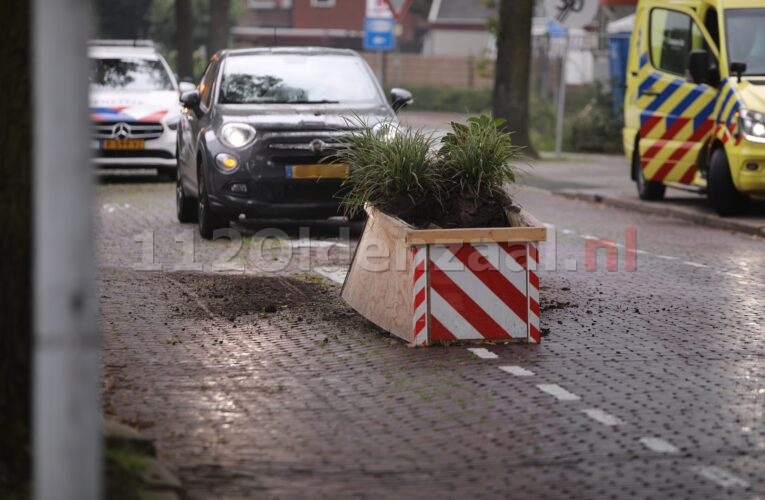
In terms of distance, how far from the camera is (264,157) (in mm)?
13969

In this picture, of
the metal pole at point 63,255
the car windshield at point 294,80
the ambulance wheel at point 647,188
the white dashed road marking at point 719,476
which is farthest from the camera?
the ambulance wheel at point 647,188

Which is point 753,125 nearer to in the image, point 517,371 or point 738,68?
point 738,68

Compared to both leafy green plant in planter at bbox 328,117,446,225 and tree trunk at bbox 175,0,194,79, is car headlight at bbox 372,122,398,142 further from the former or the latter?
tree trunk at bbox 175,0,194,79

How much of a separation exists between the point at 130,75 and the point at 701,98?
8.83 m

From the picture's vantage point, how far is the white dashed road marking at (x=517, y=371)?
7863 millimetres

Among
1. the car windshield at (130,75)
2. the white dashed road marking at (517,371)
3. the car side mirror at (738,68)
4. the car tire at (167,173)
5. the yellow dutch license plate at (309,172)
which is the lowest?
the car tire at (167,173)

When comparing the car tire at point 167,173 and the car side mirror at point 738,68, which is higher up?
the car side mirror at point 738,68

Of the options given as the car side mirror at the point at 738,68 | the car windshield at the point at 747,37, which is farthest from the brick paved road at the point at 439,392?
the car windshield at the point at 747,37

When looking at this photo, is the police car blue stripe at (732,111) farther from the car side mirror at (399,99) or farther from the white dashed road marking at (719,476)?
the white dashed road marking at (719,476)

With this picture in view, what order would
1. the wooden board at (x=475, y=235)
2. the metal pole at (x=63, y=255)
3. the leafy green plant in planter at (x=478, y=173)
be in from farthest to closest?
1. the leafy green plant in planter at (x=478, y=173)
2. the wooden board at (x=475, y=235)
3. the metal pole at (x=63, y=255)

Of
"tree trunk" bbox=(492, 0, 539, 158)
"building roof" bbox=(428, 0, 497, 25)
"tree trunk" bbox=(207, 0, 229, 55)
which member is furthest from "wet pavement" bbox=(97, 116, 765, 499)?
"building roof" bbox=(428, 0, 497, 25)

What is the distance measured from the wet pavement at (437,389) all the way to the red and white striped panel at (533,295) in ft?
0.38

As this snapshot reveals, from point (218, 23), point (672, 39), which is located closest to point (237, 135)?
point (672, 39)

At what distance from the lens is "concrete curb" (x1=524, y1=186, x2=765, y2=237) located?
16078 mm
